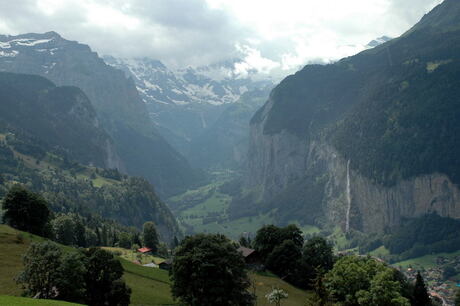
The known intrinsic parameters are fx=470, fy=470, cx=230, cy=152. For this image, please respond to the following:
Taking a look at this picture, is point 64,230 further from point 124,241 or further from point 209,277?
point 209,277

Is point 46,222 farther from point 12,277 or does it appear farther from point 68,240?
point 12,277

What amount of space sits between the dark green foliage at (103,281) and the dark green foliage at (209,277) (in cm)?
771

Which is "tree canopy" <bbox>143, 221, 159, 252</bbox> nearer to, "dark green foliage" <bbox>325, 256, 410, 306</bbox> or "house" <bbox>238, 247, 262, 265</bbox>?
"house" <bbox>238, 247, 262, 265</bbox>

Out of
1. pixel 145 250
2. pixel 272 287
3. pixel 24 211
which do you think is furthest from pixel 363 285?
pixel 145 250

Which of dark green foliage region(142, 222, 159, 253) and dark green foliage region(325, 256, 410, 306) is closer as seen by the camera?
dark green foliage region(325, 256, 410, 306)

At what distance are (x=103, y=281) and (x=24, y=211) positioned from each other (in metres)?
43.8

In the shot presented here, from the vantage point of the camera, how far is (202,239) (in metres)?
68.6

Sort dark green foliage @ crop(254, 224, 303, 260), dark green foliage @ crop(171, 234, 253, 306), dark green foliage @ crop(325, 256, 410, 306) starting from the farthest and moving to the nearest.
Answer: dark green foliage @ crop(254, 224, 303, 260), dark green foliage @ crop(325, 256, 410, 306), dark green foliage @ crop(171, 234, 253, 306)

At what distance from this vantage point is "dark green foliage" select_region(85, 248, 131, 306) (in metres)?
62.4

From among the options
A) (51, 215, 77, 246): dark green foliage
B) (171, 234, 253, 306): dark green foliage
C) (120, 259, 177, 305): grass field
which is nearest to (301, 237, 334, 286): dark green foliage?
(120, 259, 177, 305): grass field

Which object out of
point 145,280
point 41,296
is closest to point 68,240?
point 145,280

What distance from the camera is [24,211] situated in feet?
324

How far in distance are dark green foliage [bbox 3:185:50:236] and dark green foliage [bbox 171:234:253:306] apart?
47830 millimetres

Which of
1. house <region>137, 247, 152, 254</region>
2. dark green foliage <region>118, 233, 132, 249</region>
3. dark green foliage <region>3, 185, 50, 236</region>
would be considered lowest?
house <region>137, 247, 152, 254</region>
